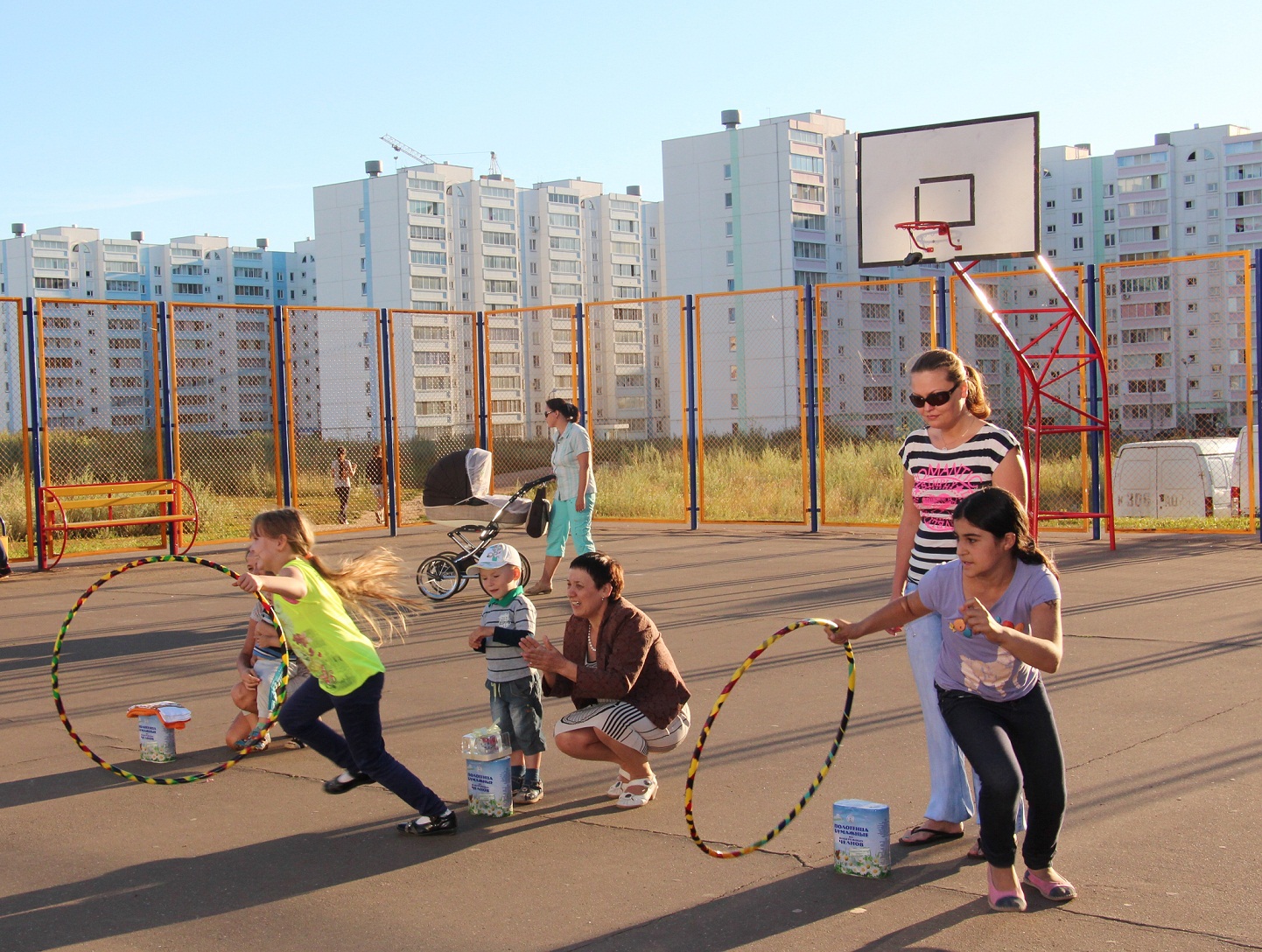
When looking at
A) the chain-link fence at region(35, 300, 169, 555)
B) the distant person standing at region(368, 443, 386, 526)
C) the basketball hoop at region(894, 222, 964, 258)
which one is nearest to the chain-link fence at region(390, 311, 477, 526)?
the chain-link fence at region(35, 300, 169, 555)

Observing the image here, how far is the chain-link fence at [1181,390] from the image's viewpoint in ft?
76.8

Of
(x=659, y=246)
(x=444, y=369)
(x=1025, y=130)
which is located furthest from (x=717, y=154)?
(x=1025, y=130)

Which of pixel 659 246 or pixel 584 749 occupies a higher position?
pixel 659 246

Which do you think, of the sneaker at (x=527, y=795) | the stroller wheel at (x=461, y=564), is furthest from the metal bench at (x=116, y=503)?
the sneaker at (x=527, y=795)

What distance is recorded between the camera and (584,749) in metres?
5.68

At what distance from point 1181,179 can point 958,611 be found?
396ft

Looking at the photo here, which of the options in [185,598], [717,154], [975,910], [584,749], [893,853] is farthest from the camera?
[717,154]

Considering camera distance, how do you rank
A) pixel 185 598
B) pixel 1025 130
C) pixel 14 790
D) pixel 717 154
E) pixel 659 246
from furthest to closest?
pixel 659 246 < pixel 717 154 < pixel 1025 130 < pixel 185 598 < pixel 14 790

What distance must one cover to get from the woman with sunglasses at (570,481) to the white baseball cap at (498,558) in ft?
19.0

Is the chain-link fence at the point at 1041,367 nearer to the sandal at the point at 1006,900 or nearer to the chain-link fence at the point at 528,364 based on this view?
the sandal at the point at 1006,900

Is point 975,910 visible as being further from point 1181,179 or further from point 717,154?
point 1181,179

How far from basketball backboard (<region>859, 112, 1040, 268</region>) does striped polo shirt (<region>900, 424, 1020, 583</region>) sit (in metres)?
9.31

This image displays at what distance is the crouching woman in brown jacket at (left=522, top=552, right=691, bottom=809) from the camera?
5.57 meters

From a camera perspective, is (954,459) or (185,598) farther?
(185,598)
